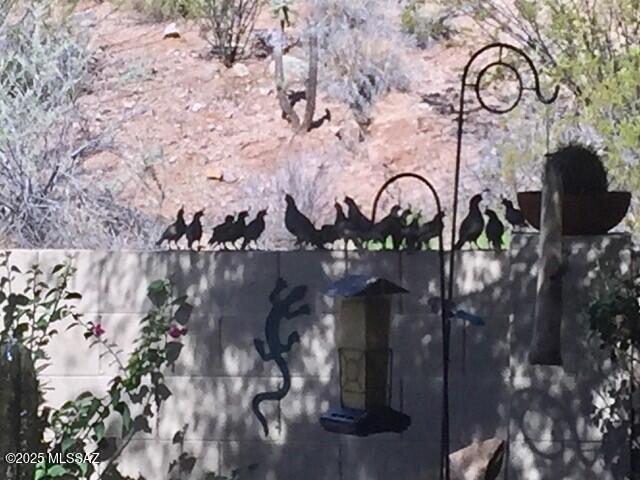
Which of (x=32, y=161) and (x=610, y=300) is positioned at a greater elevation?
(x=32, y=161)

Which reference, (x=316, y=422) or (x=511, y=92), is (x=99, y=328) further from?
(x=511, y=92)

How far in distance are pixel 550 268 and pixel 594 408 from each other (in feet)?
1.86

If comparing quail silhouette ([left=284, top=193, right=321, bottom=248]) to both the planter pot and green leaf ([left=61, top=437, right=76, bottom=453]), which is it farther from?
green leaf ([left=61, top=437, right=76, bottom=453])

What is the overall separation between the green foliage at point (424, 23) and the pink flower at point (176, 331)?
6918mm

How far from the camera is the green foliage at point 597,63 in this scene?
7391 mm

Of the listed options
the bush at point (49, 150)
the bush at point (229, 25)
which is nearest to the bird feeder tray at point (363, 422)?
the bush at point (49, 150)

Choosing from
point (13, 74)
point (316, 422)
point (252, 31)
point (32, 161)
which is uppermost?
point (252, 31)

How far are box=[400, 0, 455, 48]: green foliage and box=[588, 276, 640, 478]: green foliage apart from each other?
22.6 ft

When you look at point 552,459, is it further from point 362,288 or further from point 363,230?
point 362,288

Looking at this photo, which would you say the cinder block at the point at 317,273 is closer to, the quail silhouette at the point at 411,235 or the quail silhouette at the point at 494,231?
the quail silhouette at the point at 411,235

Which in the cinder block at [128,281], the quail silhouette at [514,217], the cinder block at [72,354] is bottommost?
the cinder block at [72,354]

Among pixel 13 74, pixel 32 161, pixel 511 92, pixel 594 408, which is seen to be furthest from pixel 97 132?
pixel 594 408

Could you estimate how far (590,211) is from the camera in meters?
3.79

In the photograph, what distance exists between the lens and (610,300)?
3.68 m
